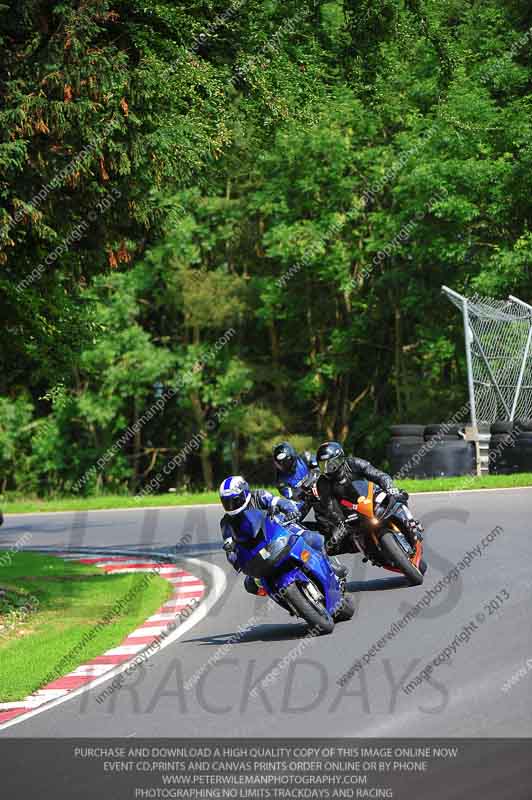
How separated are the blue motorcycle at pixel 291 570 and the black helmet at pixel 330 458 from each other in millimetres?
2265

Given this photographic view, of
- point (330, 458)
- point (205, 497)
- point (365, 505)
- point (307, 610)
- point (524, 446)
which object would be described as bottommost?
point (205, 497)

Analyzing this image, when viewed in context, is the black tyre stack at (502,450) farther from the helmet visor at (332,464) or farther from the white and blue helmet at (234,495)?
the white and blue helmet at (234,495)

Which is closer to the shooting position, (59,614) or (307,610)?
(307,610)

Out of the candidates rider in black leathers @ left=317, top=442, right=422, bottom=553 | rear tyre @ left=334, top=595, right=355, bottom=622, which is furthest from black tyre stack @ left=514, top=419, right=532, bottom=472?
rear tyre @ left=334, top=595, right=355, bottom=622

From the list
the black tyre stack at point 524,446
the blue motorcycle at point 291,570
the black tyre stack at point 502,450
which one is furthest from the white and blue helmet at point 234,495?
the black tyre stack at point 502,450

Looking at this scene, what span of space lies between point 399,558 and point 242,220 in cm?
3780

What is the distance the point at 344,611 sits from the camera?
37.7 ft

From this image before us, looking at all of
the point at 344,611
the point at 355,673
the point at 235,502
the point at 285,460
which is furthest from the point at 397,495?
the point at 355,673

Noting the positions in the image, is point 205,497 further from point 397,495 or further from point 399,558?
point 399,558

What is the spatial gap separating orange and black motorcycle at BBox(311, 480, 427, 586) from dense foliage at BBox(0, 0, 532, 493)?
4309 millimetres

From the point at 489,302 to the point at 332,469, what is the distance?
21.7 meters

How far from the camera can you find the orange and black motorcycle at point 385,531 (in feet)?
42.9

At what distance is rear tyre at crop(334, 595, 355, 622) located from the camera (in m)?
11.5

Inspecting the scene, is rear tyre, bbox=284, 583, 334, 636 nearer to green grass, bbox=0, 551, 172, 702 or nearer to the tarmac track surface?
the tarmac track surface
